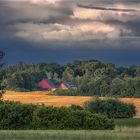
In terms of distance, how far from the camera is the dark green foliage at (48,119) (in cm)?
5016

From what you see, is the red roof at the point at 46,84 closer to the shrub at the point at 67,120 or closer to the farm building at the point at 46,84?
the farm building at the point at 46,84

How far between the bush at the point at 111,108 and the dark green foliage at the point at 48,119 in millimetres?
17829

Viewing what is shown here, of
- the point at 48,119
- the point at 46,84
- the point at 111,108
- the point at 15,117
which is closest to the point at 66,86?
the point at 46,84

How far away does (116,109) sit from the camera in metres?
73.6

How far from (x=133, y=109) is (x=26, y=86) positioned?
3848 inches

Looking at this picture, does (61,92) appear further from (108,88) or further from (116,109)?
(116,109)

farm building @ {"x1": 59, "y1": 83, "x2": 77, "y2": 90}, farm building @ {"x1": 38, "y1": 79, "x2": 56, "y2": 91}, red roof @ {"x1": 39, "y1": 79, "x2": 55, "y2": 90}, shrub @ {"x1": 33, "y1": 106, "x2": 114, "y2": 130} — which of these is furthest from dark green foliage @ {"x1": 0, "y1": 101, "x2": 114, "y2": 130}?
farm building @ {"x1": 38, "y1": 79, "x2": 56, "y2": 91}

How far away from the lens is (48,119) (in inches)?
1984

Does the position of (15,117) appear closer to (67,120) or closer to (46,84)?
(67,120)

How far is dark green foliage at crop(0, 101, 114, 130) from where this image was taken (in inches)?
1975

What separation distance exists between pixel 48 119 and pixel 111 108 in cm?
2317

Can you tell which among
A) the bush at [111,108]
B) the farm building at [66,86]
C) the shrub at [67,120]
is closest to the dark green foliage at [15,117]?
the shrub at [67,120]

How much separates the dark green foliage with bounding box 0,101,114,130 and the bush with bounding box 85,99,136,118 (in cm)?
1783

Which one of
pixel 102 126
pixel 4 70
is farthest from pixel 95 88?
pixel 102 126
